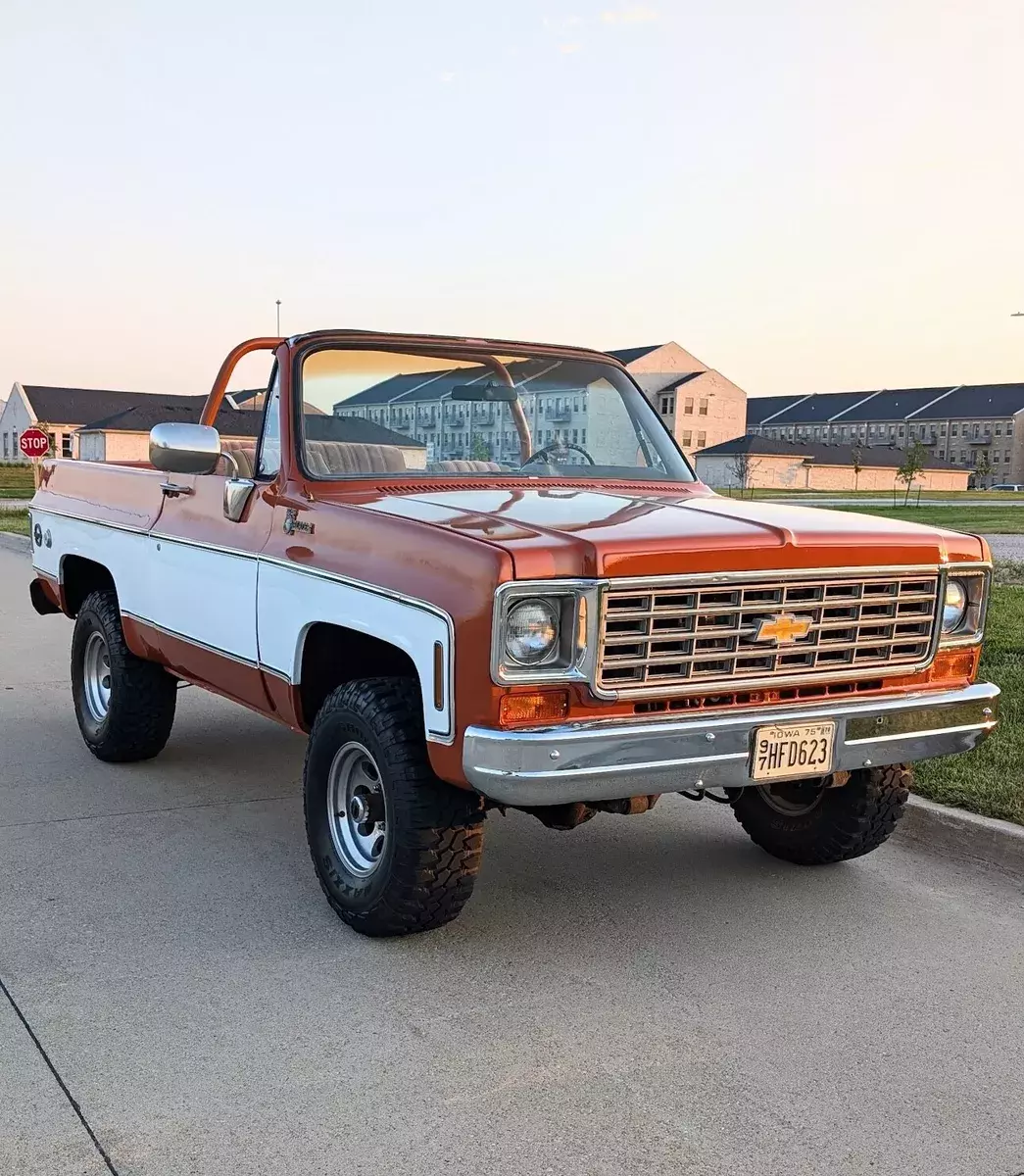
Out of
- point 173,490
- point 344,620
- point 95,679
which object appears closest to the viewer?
point 344,620

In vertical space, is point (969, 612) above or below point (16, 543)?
Result: above

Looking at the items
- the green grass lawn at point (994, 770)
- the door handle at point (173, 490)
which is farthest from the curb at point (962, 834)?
the door handle at point (173, 490)

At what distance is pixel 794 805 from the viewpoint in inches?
195

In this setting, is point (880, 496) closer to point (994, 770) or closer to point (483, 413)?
point (994, 770)

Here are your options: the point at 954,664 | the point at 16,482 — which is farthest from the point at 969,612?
the point at 16,482

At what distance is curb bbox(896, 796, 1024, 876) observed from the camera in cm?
496

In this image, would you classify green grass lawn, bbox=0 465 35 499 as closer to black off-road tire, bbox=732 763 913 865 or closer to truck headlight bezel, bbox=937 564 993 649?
black off-road tire, bbox=732 763 913 865

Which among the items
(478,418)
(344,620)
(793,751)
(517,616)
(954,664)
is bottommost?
(793,751)

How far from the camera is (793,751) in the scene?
3807 millimetres

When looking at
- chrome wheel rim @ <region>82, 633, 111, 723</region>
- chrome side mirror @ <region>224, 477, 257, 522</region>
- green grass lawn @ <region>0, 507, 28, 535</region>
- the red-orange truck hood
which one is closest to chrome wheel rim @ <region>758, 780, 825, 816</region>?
the red-orange truck hood

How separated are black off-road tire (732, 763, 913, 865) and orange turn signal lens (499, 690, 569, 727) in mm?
1263

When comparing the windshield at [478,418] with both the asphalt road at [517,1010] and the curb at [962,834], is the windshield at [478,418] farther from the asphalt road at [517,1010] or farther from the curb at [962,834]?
the curb at [962,834]

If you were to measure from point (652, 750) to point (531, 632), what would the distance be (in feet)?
1.58

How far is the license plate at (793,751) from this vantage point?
373cm
